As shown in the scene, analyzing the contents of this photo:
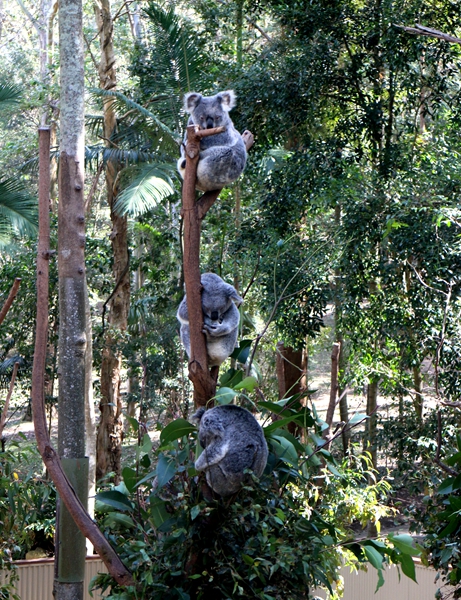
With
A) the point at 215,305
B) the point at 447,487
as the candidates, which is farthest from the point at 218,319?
the point at 447,487

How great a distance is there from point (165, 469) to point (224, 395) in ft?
1.06

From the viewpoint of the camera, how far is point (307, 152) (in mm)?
5871

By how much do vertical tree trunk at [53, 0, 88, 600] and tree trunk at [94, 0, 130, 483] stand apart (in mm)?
4745

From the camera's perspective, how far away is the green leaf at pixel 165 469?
85.0 inches

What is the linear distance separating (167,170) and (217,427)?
16.4 ft

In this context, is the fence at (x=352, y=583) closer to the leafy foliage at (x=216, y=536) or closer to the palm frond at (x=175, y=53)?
the leafy foliage at (x=216, y=536)

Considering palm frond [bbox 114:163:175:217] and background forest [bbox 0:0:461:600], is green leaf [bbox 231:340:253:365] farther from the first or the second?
palm frond [bbox 114:163:175:217]

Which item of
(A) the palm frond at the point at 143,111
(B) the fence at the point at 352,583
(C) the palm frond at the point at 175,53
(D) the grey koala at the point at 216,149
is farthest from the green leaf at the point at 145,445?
(C) the palm frond at the point at 175,53

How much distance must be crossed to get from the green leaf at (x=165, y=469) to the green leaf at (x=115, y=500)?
250 mm

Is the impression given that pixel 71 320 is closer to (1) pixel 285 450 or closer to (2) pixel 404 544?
(1) pixel 285 450

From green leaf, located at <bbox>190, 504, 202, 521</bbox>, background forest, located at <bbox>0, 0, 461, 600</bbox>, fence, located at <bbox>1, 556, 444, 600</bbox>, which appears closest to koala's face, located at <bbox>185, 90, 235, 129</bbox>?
background forest, located at <bbox>0, 0, 461, 600</bbox>

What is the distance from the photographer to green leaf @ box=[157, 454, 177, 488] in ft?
7.08

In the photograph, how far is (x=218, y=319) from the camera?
9.12 feet

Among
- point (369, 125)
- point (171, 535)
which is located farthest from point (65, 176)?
point (369, 125)
